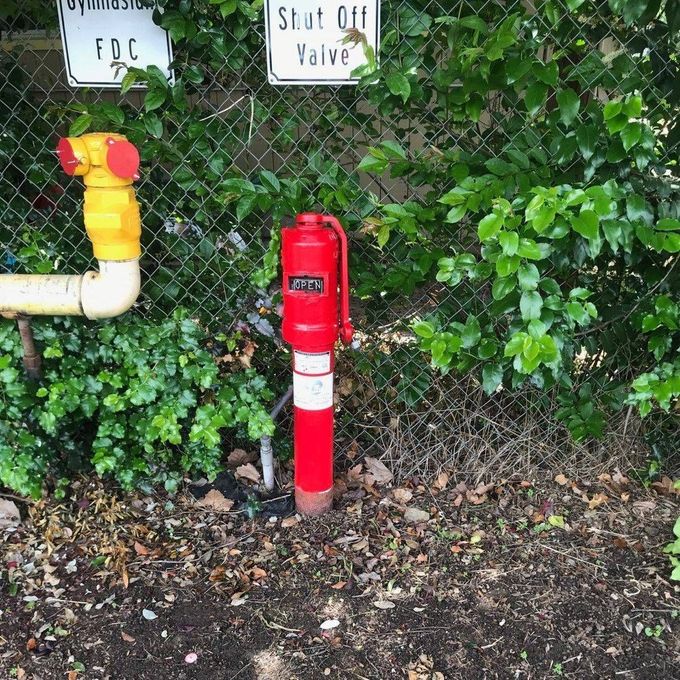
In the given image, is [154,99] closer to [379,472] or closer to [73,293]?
[73,293]

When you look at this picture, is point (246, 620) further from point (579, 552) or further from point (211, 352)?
point (579, 552)

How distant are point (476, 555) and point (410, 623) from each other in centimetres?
44

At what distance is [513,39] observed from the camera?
6.59 feet

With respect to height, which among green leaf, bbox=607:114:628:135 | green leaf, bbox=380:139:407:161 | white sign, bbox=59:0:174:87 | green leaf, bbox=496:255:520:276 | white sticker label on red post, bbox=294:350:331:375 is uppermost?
white sign, bbox=59:0:174:87

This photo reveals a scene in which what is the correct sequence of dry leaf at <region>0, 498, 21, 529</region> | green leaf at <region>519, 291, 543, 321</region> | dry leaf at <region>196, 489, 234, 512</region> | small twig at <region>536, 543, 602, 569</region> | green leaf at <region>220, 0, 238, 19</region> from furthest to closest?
1. dry leaf at <region>196, 489, 234, 512</region>
2. dry leaf at <region>0, 498, 21, 529</region>
3. small twig at <region>536, 543, 602, 569</region>
4. green leaf at <region>220, 0, 238, 19</region>
5. green leaf at <region>519, 291, 543, 321</region>

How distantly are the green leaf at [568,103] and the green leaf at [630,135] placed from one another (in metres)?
0.19

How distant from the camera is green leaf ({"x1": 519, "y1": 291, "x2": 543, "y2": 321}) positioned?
2039mm

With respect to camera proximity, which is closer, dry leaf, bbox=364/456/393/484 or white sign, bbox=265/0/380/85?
white sign, bbox=265/0/380/85

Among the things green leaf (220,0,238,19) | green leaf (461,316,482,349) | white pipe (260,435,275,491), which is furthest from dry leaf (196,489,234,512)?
green leaf (220,0,238,19)

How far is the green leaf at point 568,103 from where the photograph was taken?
2.12 metres

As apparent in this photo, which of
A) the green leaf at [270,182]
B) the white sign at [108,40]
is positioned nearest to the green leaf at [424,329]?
the green leaf at [270,182]

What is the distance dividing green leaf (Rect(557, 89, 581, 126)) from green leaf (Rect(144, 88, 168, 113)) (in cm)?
136

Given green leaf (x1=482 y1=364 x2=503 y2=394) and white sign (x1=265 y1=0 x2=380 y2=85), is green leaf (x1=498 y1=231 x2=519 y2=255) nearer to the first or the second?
green leaf (x1=482 y1=364 x2=503 y2=394)

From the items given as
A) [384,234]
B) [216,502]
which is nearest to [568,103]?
[384,234]
